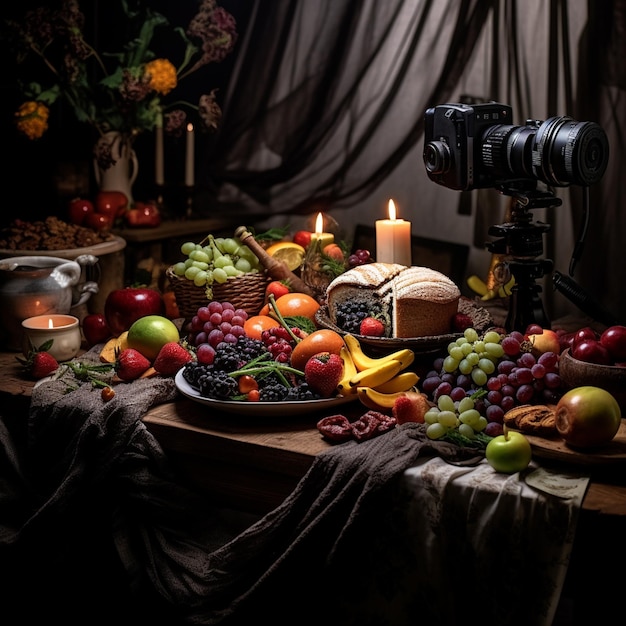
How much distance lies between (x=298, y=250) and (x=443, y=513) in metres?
1.05

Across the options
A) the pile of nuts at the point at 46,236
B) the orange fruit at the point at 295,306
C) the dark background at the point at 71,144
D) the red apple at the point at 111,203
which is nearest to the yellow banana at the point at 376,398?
the orange fruit at the point at 295,306

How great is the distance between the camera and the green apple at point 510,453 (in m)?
1.41

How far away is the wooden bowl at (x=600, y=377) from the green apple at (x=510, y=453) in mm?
192

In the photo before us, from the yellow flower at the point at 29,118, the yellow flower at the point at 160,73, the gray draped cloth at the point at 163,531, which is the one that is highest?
the yellow flower at the point at 160,73

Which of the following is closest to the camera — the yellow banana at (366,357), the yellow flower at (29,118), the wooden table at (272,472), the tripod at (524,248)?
the wooden table at (272,472)

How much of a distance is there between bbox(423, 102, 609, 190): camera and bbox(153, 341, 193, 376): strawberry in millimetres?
667

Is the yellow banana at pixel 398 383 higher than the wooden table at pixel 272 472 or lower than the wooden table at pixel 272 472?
higher

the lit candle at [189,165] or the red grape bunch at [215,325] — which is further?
the lit candle at [189,165]

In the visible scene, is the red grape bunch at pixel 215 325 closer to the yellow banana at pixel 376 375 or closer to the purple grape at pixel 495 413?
the yellow banana at pixel 376 375

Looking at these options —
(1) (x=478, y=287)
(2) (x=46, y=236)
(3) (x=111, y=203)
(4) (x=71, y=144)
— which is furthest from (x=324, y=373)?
(4) (x=71, y=144)

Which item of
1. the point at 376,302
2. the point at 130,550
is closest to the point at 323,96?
the point at 376,302

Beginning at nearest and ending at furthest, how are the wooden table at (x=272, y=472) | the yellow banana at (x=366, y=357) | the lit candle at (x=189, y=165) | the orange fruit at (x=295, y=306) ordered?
the wooden table at (x=272, y=472) → the yellow banana at (x=366, y=357) → the orange fruit at (x=295, y=306) → the lit candle at (x=189, y=165)

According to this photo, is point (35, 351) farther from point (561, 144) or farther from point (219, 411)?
point (561, 144)

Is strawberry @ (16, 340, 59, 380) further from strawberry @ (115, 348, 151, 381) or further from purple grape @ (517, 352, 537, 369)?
purple grape @ (517, 352, 537, 369)
